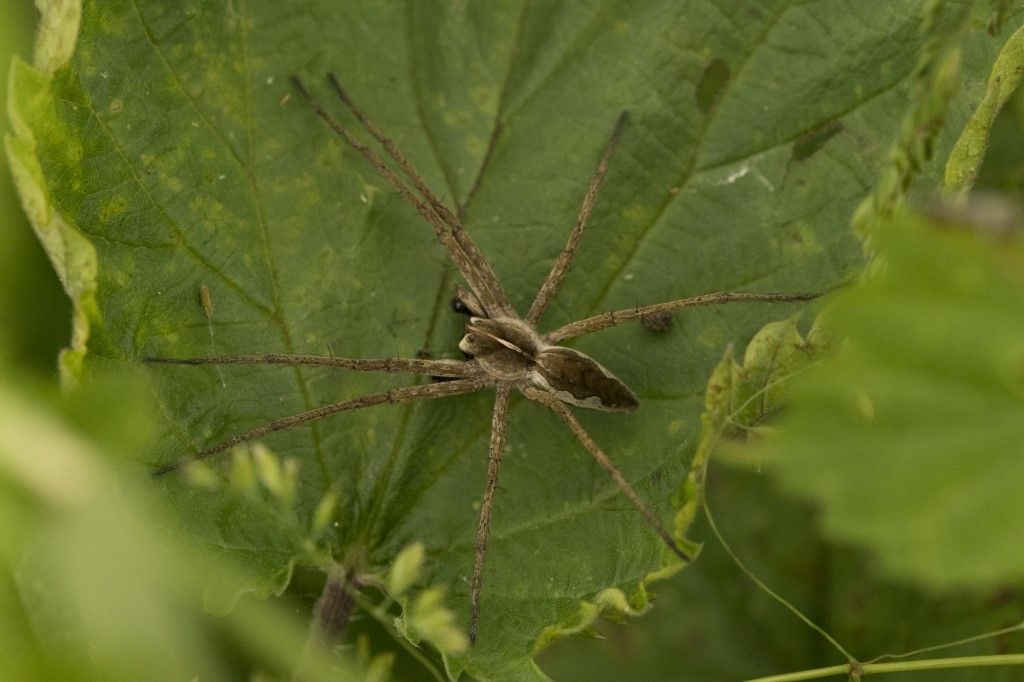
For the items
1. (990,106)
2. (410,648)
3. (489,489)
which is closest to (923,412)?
(990,106)

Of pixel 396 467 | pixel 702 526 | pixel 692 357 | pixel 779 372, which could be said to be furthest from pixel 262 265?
pixel 702 526

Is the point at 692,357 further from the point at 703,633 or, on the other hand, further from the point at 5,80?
the point at 5,80

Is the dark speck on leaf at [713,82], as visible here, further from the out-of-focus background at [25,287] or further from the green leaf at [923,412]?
the out-of-focus background at [25,287]

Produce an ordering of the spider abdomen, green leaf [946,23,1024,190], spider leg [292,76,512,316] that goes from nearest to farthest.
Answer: green leaf [946,23,1024,190] → the spider abdomen → spider leg [292,76,512,316]

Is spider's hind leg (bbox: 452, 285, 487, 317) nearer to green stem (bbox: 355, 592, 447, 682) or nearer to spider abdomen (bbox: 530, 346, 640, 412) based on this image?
spider abdomen (bbox: 530, 346, 640, 412)

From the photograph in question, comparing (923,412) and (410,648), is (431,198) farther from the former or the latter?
(923,412)

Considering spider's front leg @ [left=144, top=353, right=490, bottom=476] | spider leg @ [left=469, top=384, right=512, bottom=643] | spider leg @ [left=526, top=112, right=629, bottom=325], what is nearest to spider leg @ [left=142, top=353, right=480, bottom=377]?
spider's front leg @ [left=144, top=353, right=490, bottom=476]
